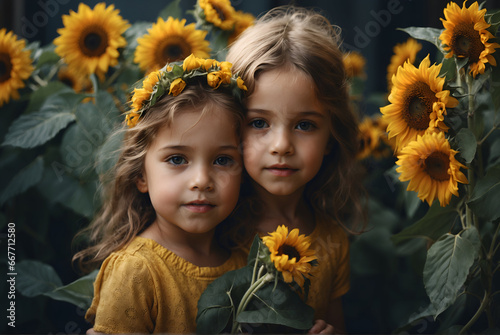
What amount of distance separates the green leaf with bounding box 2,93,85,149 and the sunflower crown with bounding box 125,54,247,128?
1.00ft

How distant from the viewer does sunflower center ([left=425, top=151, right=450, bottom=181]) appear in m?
0.83

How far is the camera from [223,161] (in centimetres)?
92

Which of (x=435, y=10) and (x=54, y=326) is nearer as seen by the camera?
(x=54, y=326)

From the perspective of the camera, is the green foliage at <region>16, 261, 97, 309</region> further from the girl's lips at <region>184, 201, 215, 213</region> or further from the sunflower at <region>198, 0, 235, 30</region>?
the sunflower at <region>198, 0, 235, 30</region>

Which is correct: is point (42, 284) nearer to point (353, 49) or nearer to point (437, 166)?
point (437, 166)

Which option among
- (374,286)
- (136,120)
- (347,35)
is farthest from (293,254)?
(347,35)

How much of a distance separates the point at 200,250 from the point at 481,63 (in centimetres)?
60

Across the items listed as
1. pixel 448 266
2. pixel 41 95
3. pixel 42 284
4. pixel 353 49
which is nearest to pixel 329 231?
pixel 448 266

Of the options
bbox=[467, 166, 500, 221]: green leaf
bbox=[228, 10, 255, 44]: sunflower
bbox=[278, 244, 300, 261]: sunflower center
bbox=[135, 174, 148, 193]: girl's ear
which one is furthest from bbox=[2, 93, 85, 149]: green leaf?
bbox=[467, 166, 500, 221]: green leaf

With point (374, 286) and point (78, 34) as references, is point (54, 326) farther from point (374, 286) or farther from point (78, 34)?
point (374, 286)

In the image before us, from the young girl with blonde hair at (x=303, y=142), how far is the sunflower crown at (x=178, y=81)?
0.05 meters

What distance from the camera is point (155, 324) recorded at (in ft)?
2.94

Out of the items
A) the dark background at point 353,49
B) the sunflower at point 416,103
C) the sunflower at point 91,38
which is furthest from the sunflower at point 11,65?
the sunflower at point 416,103

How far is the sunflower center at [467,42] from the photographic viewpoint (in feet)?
2.72
